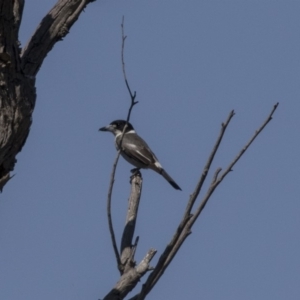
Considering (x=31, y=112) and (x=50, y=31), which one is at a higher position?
(x=50, y=31)

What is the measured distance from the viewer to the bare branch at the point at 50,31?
544 cm

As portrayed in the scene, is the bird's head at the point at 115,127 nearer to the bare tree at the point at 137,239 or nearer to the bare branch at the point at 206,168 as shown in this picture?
the bare tree at the point at 137,239

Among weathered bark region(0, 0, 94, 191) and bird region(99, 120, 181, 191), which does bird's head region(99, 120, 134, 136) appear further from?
weathered bark region(0, 0, 94, 191)

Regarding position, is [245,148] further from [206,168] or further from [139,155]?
[139,155]

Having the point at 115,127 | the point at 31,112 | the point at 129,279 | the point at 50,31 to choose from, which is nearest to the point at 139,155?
the point at 115,127

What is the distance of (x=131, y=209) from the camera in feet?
16.2

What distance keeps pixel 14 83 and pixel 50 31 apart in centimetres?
90

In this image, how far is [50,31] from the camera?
228 inches

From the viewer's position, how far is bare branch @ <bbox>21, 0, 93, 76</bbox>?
5.44 meters

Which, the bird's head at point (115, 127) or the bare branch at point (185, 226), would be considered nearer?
the bare branch at point (185, 226)

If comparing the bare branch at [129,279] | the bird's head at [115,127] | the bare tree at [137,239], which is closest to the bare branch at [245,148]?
the bare tree at [137,239]

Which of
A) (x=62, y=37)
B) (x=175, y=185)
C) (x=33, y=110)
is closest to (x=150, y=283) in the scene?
(x=33, y=110)

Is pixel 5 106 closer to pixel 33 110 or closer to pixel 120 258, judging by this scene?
pixel 33 110

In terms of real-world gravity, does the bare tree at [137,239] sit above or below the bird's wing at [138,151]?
below
